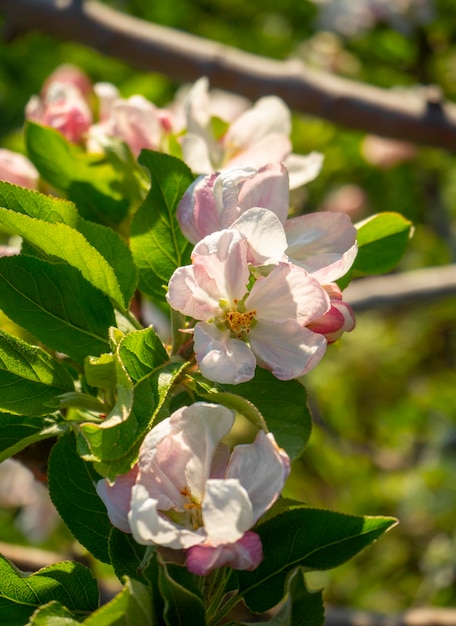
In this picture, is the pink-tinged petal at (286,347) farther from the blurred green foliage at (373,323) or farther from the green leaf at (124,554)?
the blurred green foliage at (373,323)

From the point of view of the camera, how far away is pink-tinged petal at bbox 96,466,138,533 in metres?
0.69

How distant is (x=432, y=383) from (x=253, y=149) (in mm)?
1975

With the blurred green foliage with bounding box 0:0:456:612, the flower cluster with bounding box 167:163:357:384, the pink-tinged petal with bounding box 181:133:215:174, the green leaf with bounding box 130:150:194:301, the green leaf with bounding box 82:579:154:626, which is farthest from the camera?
the blurred green foliage with bounding box 0:0:456:612

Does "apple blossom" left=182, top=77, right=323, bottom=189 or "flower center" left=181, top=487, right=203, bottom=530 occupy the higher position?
"apple blossom" left=182, top=77, right=323, bottom=189

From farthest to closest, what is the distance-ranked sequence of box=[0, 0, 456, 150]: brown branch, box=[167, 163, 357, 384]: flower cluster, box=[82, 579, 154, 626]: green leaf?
box=[0, 0, 456, 150]: brown branch → box=[167, 163, 357, 384]: flower cluster → box=[82, 579, 154, 626]: green leaf

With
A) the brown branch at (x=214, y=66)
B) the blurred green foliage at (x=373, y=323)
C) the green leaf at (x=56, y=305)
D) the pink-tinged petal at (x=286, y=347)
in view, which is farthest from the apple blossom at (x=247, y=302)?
the blurred green foliage at (x=373, y=323)

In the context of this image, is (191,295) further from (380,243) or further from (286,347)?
(380,243)

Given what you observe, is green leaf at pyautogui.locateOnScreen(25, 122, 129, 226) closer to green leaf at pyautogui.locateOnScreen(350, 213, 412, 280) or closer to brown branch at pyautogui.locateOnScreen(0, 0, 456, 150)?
green leaf at pyautogui.locateOnScreen(350, 213, 412, 280)

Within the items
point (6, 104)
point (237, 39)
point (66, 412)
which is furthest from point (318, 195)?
point (66, 412)

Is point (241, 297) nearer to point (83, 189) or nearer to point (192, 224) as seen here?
point (192, 224)

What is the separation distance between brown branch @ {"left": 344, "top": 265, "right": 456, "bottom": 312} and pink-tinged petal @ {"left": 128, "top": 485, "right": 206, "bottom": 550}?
1197 millimetres

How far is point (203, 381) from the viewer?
2.36ft

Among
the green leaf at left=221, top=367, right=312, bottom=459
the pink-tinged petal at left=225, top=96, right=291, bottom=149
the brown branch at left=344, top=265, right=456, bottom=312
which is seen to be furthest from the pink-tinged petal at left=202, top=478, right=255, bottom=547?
the brown branch at left=344, top=265, right=456, bottom=312

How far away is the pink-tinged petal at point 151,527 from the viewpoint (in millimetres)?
635
